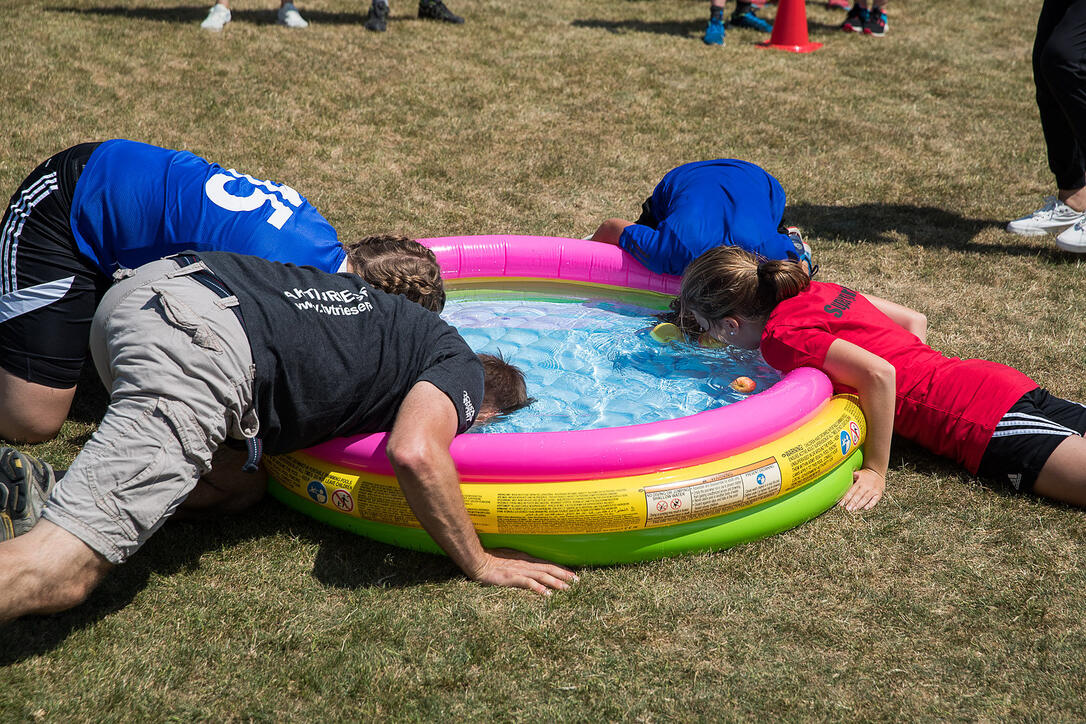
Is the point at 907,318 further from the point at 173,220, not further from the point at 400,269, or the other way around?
the point at 173,220

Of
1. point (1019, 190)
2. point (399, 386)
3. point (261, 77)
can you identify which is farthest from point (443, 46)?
point (399, 386)

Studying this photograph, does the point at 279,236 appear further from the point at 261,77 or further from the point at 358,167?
the point at 261,77

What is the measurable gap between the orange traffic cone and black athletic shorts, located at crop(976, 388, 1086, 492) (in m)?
7.26

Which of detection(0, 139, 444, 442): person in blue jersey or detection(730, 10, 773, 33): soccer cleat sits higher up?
detection(730, 10, 773, 33): soccer cleat

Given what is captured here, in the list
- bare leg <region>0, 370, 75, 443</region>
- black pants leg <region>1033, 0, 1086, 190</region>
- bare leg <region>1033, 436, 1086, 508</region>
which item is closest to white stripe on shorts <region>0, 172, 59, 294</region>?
bare leg <region>0, 370, 75, 443</region>

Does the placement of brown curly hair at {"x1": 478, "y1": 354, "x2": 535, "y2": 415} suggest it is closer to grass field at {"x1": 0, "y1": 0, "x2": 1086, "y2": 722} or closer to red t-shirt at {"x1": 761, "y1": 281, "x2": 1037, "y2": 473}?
grass field at {"x1": 0, "y1": 0, "x2": 1086, "y2": 722}

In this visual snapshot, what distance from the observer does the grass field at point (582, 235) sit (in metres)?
2.62

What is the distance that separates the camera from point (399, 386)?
3.04 meters

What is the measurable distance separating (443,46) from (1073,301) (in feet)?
21.0

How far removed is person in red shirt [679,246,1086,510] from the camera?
11.4 feet

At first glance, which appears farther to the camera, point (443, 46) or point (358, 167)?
point (443, 46)

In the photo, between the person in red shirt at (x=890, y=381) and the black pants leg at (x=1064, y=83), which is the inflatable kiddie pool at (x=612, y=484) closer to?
the person in red shirt at (x=890, y=381)

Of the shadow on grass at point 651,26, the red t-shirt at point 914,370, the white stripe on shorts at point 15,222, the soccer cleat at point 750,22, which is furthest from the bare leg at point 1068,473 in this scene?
the soccer cleat at point 750,22

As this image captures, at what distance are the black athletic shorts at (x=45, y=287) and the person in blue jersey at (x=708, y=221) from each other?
2.63 m
